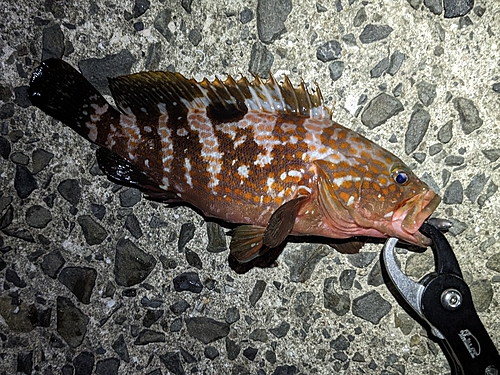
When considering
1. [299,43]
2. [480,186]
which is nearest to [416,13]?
[299,43]

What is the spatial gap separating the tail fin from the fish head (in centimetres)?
105

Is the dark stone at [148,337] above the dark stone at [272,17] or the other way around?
the other way around

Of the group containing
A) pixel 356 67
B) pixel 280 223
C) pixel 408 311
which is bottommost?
pixel 408 311

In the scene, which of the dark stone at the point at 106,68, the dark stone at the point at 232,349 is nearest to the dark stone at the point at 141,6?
the dark stone at the point at 106,68

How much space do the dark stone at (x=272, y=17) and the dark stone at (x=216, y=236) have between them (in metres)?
0.92

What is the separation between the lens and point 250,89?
6.73 ft

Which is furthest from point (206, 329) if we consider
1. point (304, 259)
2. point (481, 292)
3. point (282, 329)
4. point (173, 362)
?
point (481, 292)

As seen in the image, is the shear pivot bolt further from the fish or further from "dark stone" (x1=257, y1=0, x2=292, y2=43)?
"dark stone" (x1=257, y1=0, x2=292, y2=43)

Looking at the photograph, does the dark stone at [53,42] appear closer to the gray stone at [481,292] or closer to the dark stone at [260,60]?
the dark stone at [260,60]

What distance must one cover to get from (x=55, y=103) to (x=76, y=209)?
531 millimetres

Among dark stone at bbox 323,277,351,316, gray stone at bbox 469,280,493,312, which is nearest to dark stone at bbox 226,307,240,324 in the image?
dark stone at bbox 323,277,351,316

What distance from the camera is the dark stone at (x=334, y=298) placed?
239 cm

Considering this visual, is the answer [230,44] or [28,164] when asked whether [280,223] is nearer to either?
[230,44]

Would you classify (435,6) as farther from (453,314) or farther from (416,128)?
(453,314)
